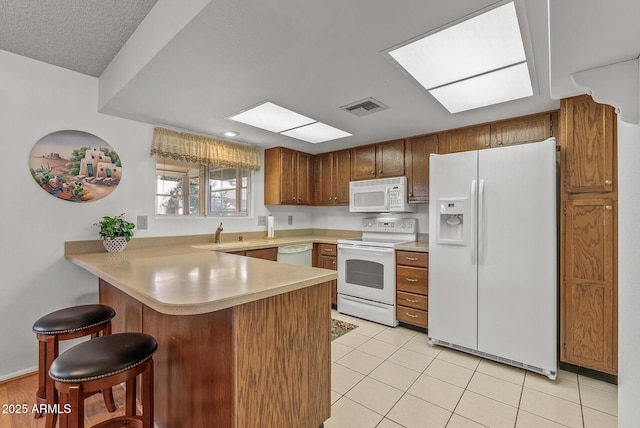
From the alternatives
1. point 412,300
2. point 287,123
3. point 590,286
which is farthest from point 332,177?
point 590,286

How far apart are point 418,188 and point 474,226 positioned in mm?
1052

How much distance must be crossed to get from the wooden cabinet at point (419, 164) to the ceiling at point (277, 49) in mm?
455

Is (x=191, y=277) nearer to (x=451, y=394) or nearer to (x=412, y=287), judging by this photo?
(x=451, y=394)

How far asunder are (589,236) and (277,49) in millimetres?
2614

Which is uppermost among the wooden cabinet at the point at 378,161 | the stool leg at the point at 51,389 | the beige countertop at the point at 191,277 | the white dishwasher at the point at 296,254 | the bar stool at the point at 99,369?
the wooden cabinet at the point at 378,161

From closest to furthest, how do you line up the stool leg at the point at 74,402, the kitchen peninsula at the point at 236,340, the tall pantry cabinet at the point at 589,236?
the stool leg at the point at 74,402
the kitchen peninsula at the point at 236,340
the tall pantry cabinet at the point at 589,236

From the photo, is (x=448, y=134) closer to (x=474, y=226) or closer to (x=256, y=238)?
(x=474, y=226)

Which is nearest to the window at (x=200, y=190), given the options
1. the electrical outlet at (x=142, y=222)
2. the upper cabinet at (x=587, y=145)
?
the electrical outlet at (x=142, y=222)

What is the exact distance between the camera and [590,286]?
7.25 ft

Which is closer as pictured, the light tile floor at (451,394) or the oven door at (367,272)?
the light tile floor at (451,394)

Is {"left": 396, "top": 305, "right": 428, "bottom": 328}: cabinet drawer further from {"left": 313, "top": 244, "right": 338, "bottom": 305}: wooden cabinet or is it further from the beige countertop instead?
the beige countertop

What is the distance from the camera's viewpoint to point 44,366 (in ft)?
5.57

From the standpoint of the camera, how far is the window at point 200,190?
10.6ft

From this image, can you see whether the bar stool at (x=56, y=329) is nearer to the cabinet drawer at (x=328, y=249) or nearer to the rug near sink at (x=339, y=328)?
the rug near sink at (x=339, y=328)
